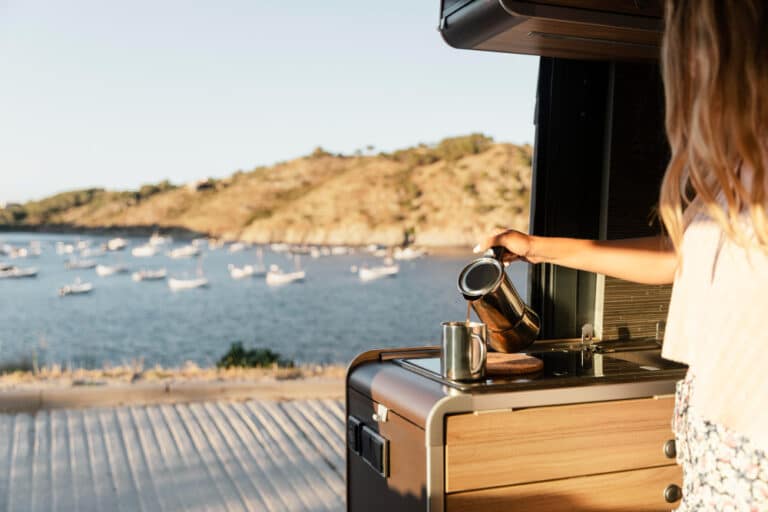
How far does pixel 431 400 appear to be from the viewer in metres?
1.79

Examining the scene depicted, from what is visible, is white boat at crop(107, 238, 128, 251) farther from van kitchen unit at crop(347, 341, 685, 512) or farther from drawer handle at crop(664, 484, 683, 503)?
drawer handle at crop(664, 484, 683, 503)

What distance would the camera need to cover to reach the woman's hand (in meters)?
1.84

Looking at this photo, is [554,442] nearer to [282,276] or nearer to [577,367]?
[577,367]

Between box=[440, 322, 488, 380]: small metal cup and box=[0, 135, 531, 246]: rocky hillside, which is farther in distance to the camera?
box=[0, 135, 531, 246]: rocky hillside

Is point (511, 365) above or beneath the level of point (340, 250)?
above

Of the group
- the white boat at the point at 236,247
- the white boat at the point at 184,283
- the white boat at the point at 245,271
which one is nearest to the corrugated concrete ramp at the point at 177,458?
the white boat at the point at 236,247

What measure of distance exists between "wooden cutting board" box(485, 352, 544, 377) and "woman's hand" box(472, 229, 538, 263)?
0.27 metres

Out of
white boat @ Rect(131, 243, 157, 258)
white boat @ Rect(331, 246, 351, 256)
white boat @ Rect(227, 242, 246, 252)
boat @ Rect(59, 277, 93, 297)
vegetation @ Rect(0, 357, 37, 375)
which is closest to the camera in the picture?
vegetation @ Rect(0, 357, 37, 375)

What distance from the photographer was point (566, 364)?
218 cm

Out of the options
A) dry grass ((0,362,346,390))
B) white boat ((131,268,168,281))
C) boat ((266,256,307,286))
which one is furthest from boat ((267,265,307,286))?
dry grass ((0,362,346,390))

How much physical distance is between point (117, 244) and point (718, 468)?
110 ft

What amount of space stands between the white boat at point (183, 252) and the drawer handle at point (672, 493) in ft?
106

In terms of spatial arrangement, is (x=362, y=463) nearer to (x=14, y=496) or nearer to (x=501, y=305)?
(x=501, y=305)

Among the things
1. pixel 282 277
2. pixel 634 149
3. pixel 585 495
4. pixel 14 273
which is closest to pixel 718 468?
pixel 585 495
